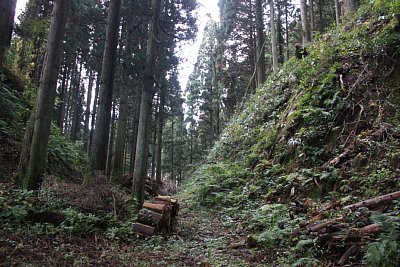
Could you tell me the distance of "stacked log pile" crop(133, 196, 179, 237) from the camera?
623 centimetres

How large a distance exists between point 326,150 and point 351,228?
3395 mm

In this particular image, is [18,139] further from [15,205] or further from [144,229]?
[144,229]

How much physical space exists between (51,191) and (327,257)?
5.09m

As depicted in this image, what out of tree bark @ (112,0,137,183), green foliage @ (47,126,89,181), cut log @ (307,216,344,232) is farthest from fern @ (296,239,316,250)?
tree bark @ (112,0,137,183)

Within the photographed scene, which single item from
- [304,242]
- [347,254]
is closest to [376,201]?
[347,254]

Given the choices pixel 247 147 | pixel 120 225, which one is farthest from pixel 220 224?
pixel 247 147

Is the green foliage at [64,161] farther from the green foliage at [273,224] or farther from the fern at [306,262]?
the fern at [306,262]

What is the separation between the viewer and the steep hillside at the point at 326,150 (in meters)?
5.08

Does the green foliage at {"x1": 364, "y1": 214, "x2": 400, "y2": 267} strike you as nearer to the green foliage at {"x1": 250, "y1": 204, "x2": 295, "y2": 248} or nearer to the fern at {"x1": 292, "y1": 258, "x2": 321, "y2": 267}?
the fern at {"x1": 292, "y1": 258, "x2": 321, "y2": 267}

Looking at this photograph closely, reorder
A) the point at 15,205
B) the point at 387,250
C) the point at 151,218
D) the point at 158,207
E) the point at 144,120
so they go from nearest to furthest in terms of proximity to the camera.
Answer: the point at 387,250, the point at 15,205, the point at 151,218, the point at 158,207, the point at 144,120

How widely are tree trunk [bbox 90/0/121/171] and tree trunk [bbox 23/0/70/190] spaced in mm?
3604

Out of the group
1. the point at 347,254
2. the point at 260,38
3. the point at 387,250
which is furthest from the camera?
the point at 260,38

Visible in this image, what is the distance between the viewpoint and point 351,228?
408 cm

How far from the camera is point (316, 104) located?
854cm
